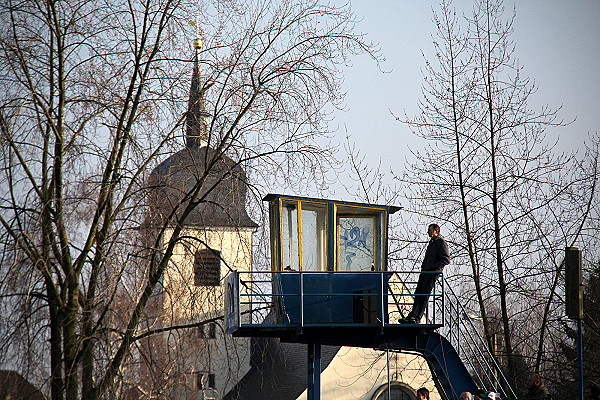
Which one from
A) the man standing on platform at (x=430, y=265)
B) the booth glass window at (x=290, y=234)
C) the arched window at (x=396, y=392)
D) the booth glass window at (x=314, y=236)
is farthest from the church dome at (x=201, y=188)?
the arched window at (x=396, y=392)

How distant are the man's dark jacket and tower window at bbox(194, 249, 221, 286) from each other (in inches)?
163

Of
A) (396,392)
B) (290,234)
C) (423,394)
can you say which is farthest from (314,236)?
(396,392)

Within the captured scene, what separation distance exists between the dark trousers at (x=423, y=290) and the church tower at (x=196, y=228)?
124 inches

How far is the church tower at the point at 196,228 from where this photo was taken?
16.1 metres

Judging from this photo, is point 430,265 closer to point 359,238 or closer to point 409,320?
point 409,320

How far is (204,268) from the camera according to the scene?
1705 cm

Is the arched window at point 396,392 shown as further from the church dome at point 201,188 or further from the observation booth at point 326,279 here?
the church dome at point 201,188

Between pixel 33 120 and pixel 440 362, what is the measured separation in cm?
846

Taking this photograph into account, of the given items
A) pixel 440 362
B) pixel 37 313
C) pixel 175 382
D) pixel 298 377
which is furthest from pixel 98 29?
pixel 298 377

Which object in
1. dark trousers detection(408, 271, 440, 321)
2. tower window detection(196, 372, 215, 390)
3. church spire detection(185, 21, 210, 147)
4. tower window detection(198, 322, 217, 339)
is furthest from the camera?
tower window detection(196, 372, 215, 390)

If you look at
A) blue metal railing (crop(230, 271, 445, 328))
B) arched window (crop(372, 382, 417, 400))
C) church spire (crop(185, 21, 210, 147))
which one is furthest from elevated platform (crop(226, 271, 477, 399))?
arched window (crop(372, 382, 417, 400))

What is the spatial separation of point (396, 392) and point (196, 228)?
84.5ft

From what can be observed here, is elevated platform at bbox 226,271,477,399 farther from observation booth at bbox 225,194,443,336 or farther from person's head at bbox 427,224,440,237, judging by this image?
person's head at bbox 427,224,440,237

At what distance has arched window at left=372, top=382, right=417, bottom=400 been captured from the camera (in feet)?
130
